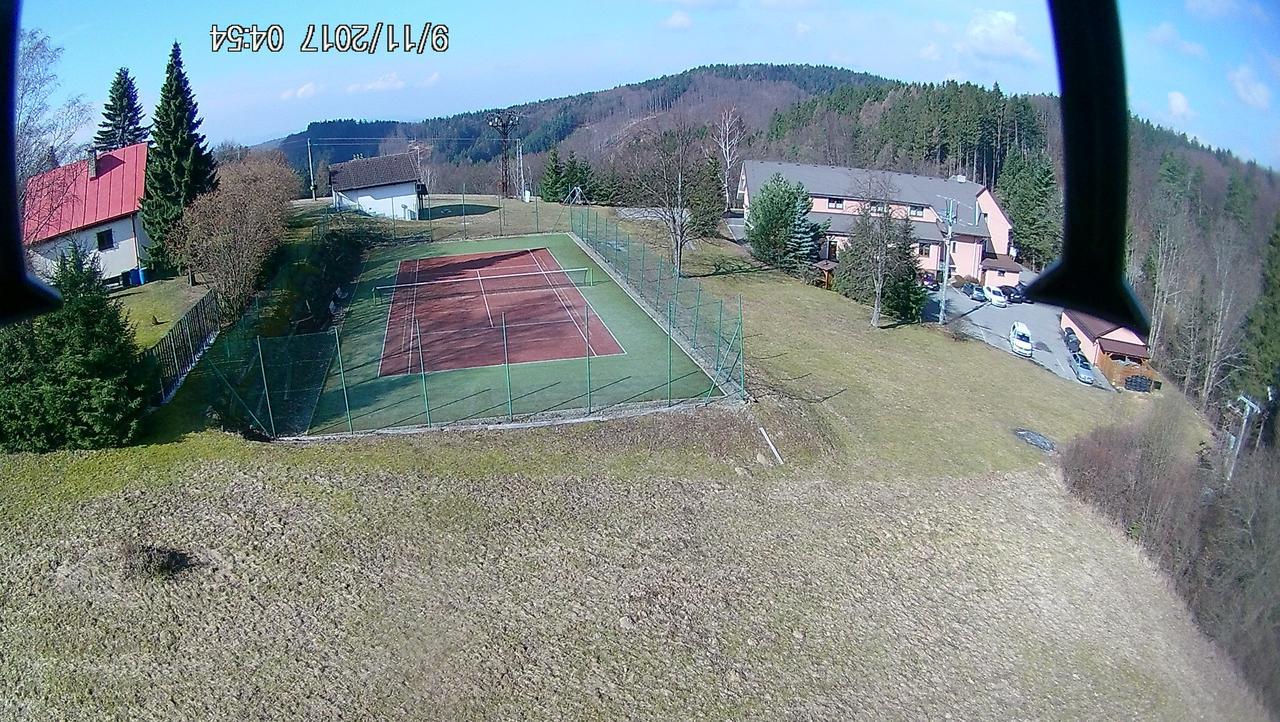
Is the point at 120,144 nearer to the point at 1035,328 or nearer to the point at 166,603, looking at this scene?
the point at 166,603

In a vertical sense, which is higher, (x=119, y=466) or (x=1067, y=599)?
(x=119, y=466)

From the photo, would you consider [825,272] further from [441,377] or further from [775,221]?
[441,377]

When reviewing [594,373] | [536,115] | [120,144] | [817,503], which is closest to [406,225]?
[120,144]

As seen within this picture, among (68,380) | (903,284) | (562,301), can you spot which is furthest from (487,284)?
(68,380)

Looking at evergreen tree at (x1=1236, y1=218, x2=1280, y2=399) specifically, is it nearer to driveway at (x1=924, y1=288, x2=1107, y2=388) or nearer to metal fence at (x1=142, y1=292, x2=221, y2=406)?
metal fence at (x1=142, y1=292, x2=221, y2=406)

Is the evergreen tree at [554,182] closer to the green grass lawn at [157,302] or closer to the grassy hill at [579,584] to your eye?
the green grass lawn at [157,302]

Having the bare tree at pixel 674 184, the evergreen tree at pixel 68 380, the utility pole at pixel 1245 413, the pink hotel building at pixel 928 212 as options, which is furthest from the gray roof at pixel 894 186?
the utility pole at pixel 1245 413

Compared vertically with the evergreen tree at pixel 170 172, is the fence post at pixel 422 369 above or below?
below
